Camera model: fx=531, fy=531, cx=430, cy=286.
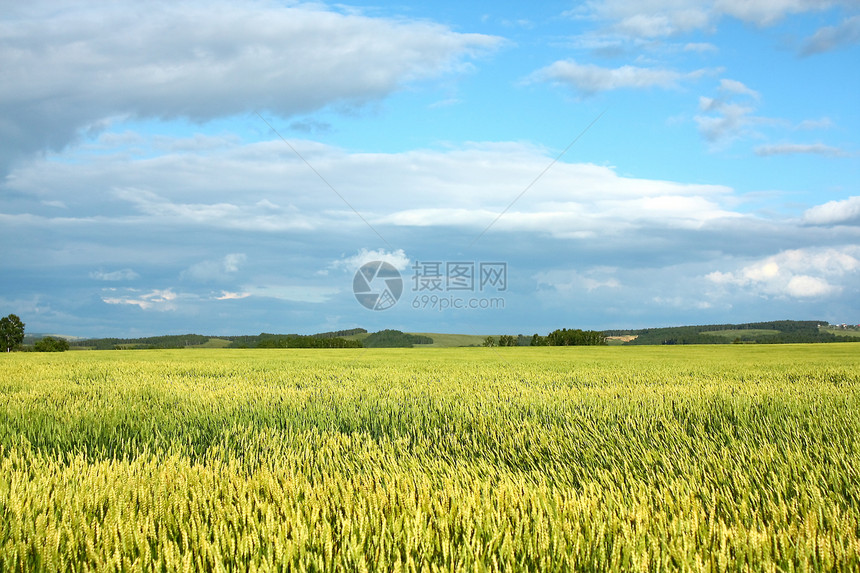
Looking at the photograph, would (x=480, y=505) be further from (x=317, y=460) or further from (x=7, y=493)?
(x=7, y=493)

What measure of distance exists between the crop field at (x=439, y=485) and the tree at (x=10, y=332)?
279 ft

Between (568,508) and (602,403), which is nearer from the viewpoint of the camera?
(568,508)

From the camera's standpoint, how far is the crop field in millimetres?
2320

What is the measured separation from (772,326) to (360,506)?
4245 inches

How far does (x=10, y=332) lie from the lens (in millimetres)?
74000

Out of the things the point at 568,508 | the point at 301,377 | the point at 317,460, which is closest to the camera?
the point at 568,508

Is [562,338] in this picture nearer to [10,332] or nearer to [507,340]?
[507,340]

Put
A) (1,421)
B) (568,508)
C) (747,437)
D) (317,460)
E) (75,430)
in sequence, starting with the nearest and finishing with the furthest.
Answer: (568,508) → (317,460) → (747,437) → (75,430) → (1,421)

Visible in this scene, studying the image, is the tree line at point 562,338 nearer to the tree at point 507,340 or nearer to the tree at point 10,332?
the tree at point 507,340

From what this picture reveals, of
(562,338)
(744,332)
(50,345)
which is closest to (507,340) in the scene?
(562,338)

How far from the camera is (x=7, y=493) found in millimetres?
3127

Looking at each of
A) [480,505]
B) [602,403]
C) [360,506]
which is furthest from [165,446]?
[602,403]

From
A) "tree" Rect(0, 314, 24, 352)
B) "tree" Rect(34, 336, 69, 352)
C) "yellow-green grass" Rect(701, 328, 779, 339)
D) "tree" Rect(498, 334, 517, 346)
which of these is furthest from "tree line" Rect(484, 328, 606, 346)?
"tree" Rect(0, 314, 24, 352)

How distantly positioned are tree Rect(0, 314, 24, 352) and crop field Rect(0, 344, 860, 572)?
85083 millimetres
